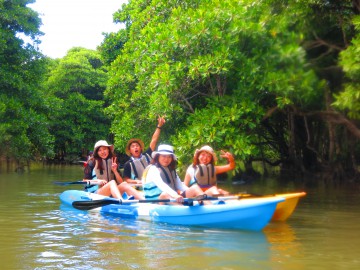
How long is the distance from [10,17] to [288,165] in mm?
11931

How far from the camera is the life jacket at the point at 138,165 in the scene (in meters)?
10.6

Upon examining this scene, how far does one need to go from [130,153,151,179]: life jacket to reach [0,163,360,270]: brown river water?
1.19 meters

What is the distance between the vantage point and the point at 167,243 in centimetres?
698

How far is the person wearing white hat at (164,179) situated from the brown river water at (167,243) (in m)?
0.52

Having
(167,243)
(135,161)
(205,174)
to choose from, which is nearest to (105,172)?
(135,161)

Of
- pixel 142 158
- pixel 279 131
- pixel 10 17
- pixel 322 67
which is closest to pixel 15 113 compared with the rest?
pixel 10 17

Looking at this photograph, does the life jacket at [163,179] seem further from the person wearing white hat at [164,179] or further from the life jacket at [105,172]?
the life jacket at [105,172]

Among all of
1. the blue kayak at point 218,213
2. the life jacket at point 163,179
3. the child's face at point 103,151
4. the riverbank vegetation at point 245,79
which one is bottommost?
the blue kayak at point 218,213

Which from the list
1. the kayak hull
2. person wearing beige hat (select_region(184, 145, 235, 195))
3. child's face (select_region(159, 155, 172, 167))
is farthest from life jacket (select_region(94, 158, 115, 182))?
the kayak hull

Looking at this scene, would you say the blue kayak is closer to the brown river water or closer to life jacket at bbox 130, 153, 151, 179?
the brown river water

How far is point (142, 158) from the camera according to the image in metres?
10.6

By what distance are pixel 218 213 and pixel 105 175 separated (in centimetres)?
335

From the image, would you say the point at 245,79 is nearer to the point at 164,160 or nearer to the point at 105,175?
the point at 105,175

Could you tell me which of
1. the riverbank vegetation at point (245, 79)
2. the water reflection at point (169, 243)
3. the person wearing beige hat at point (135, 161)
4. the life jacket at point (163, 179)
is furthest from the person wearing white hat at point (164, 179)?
the riverbank vegetation at point (245, 79)
